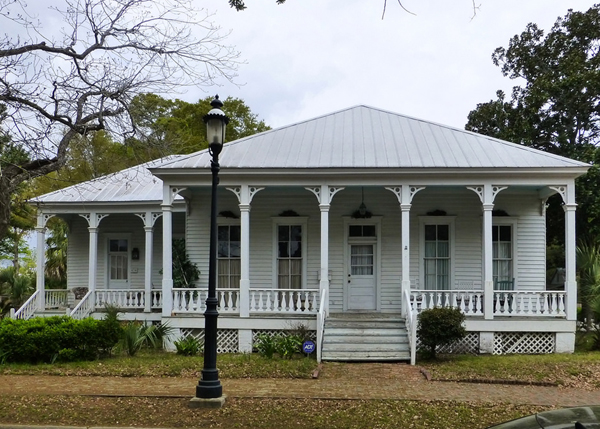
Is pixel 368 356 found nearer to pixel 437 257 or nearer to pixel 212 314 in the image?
pixel 437 257

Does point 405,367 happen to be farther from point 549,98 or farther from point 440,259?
point 549,98

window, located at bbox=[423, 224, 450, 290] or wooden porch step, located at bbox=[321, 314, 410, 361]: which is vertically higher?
window, located at bbox=[423, 224, 450, 290]

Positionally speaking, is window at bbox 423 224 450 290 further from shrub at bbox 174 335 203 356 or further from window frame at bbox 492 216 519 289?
shrub at bbox 174 335 203 356

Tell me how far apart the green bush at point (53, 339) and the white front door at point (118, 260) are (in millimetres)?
6678

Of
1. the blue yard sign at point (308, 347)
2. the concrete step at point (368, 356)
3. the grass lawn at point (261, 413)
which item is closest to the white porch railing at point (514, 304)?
the concrete step at point (368, 356)

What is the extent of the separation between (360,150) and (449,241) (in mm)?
3788

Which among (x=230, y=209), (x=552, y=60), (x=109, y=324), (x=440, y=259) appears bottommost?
(x=109, y=324)

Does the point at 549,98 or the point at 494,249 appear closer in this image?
the point at 494,249

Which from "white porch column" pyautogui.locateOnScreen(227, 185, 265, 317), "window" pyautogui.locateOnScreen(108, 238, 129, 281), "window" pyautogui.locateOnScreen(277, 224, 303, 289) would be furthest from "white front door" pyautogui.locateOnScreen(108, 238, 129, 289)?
"white porch column" pyautogui.locateOnScreen(227, 185, 265, 317)

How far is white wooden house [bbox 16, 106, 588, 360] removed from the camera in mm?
14812

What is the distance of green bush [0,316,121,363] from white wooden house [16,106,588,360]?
2.21 m

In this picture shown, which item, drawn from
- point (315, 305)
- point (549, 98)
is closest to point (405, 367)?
point (315, 305)

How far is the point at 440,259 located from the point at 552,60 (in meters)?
13.0

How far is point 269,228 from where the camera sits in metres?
17.4
